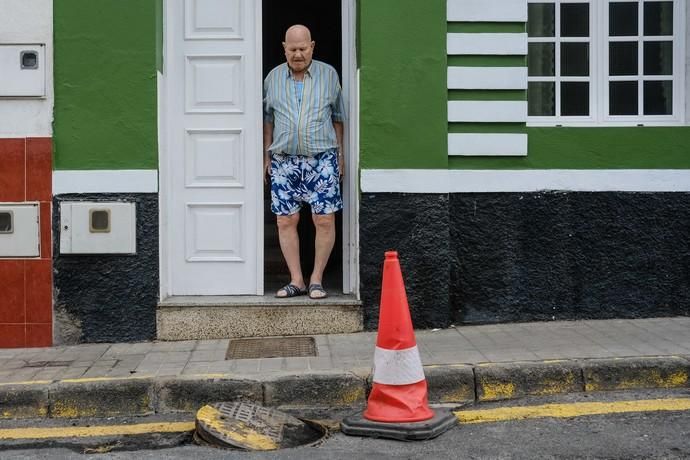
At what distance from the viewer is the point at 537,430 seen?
14.7 feet

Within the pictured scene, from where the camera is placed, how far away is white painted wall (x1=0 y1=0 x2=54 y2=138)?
247 inches

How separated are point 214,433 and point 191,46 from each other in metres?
3.44

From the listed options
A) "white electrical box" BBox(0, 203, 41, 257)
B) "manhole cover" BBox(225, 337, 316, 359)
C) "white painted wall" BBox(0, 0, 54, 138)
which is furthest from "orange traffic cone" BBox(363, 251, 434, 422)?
"white painted wall" BBox(0, 0, 54, 138)

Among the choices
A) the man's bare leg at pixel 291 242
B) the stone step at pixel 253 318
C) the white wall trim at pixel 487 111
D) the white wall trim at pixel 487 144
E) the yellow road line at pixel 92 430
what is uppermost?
the white wall trim at pixel 487 111

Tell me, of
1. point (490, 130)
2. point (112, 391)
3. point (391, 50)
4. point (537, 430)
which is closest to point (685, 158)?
point (490, 130)

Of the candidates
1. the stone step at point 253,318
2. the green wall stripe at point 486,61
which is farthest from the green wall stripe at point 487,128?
the stone step at point 253,318

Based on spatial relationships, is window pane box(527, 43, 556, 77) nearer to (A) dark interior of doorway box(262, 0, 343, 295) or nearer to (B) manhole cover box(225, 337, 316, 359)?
(A) dark interior of doorway box(262, 0, 343, 295)

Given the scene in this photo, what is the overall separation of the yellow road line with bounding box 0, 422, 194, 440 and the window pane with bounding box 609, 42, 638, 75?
4.36m

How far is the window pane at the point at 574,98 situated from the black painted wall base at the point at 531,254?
0.72 meters

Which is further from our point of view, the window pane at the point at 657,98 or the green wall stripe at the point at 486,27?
the window pane at the point at 657,98

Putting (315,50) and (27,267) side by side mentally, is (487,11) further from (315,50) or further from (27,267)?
(27,267)

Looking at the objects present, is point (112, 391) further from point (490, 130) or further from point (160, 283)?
point (490, 130)

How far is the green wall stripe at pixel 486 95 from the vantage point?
650cm

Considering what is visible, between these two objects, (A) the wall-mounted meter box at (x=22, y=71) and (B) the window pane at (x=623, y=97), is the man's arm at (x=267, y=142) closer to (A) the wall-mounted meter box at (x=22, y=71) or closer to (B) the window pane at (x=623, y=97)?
(A) the wall-mounted meter box at (x=22, y=71)
